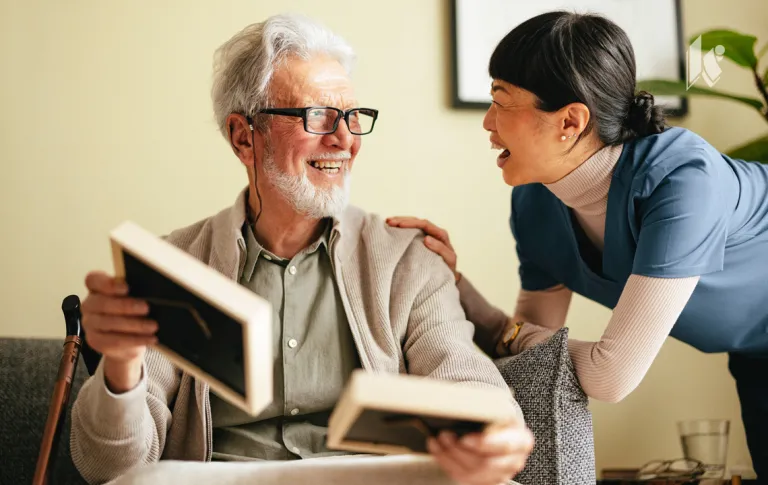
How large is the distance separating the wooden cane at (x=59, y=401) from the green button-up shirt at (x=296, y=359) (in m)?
0.25

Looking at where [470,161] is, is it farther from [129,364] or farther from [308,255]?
[129,364]

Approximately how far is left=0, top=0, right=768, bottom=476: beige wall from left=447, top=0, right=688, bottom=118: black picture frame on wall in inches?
1.7

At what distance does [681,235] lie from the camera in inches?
54.5

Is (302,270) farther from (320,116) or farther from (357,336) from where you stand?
(320,116)

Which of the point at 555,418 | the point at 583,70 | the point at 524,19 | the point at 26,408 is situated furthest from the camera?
the point at 524,19

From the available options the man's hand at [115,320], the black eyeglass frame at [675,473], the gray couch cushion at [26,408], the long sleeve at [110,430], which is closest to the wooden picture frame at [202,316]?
the man's hand at [115,320]

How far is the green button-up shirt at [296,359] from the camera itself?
57.2 inches

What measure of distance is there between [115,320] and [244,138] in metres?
0.69

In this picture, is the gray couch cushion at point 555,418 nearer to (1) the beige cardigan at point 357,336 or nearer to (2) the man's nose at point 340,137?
(1) the beige cardigan at point 357,336

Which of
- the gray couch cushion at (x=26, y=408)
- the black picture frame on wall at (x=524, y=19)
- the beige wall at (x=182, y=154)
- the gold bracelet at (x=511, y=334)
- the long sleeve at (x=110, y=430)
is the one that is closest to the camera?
the long sleeve at (x=110, y=430)

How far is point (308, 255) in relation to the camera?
1597 mm

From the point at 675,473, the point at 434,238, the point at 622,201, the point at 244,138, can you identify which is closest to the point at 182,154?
the point at 244,138

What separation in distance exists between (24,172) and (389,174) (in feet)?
3.07

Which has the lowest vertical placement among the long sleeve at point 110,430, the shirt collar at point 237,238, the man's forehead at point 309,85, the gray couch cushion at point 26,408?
the gray couch cushion at point 26,408
